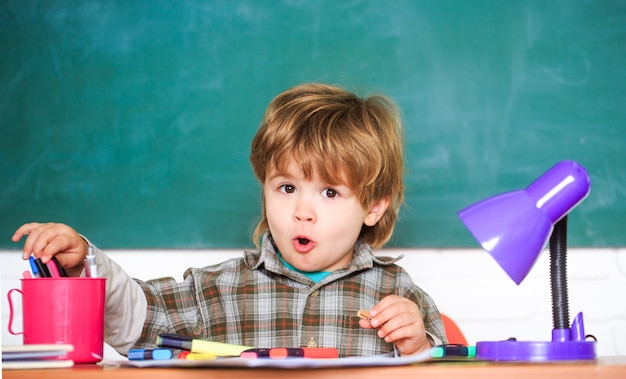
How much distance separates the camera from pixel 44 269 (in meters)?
0.90

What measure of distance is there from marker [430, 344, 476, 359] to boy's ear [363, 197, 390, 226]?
0.57 metres

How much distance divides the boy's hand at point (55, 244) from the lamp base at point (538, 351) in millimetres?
528

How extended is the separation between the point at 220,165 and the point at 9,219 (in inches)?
19.1

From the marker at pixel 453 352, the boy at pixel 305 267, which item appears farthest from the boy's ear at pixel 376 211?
the marker at pixel 453 352

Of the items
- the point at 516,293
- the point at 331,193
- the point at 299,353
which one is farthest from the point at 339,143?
the point at 516,293

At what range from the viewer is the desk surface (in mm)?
586

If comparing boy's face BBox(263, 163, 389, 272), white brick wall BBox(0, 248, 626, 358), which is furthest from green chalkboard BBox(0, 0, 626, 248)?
boy's face BBox(263, 163, 389, 272)

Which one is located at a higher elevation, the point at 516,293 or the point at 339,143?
the point at 339,143

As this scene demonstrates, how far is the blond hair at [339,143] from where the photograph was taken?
1.29 metres

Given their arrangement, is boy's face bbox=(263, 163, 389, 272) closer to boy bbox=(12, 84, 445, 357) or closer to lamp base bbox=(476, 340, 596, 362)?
boy bbox=(12, 84, 445, 357)

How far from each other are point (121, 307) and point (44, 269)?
0.93 ft

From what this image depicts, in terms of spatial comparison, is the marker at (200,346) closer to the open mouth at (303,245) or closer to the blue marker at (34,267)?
the blue marker at (34,267)

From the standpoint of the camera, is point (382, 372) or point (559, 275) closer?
point (382, 372)

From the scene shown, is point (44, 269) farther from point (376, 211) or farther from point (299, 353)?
point (376, 211)
